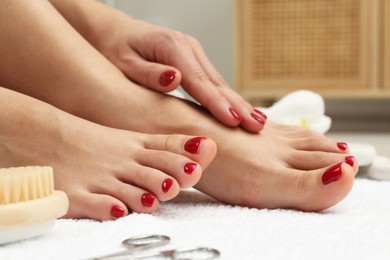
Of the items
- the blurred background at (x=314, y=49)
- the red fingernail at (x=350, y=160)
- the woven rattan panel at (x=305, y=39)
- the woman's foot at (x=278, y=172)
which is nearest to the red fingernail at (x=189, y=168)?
the woman's foot at (x=278, y=172)

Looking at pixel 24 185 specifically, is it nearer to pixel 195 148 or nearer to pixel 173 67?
pixel 195 148

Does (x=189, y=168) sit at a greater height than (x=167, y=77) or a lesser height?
lesser

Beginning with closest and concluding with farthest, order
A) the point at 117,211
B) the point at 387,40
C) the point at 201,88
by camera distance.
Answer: the point at 117,211 < the point at 201,88 < the point at 387,40

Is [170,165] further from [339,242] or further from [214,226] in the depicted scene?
[339,242]

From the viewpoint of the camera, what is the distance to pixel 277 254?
578 millimetres

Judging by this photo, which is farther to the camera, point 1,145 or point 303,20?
point 303,20

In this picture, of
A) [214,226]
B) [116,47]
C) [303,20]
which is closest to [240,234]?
[214,226]

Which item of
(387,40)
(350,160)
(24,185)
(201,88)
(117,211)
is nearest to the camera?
(24,185)

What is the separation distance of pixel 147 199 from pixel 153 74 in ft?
0.81

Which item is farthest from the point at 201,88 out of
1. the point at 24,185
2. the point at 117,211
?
the point at 24,185

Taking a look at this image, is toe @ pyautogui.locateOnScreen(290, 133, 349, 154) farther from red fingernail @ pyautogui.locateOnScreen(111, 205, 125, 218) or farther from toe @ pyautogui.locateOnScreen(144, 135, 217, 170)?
red fingernail @ pyautogui.locateOnScreen(111, 205, 125, 218)

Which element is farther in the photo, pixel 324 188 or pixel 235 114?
pixel 235 114

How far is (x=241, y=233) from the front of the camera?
0.66m

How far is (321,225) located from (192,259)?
24 centimetres
